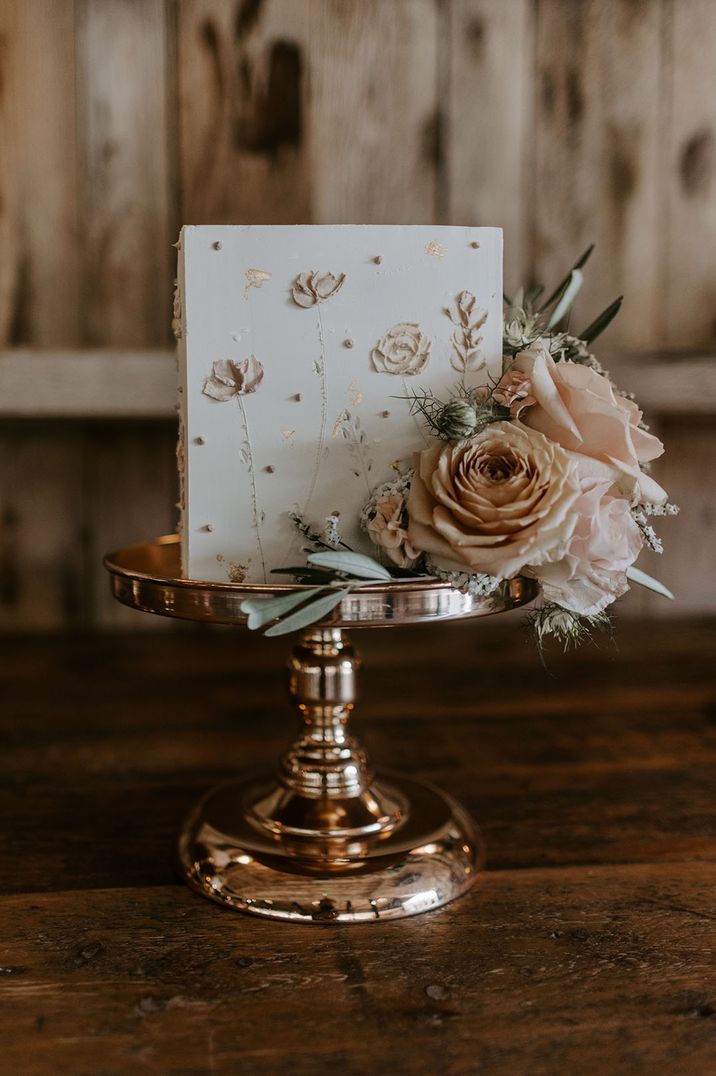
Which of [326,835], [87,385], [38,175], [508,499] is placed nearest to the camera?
[508,499]

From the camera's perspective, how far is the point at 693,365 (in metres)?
1.07

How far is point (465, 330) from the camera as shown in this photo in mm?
601

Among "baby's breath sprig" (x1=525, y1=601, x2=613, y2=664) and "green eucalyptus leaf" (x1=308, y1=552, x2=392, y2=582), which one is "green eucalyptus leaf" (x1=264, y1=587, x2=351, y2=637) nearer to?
"green eucalyptus leaf" (x1=308, y1=552, x2=392, y2=582)

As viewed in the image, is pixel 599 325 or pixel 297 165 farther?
pixel 297 165

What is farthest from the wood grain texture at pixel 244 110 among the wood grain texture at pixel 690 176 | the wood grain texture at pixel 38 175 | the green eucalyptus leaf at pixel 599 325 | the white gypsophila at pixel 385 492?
the white gypsophila at pixel 385 492

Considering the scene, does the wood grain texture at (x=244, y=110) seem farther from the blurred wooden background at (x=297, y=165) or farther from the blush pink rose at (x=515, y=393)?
the blush pink rose at (x=515, y=393)

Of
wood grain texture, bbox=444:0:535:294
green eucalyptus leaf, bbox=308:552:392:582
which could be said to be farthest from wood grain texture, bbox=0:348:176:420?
green eucalyptus leaf, bbox=308:552:392:582

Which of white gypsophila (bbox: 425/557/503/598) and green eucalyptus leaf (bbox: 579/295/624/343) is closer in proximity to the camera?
white gypsophila (bbox: 425/557/503/598)

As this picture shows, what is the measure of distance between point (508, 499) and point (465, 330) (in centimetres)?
13

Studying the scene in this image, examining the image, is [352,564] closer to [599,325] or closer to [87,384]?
[599,325]

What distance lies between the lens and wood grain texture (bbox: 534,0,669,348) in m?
1.17

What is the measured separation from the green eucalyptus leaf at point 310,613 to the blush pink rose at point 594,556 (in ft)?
0.39

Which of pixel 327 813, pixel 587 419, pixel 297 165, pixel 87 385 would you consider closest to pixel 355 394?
pixel 587 419

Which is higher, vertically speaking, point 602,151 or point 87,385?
point 602,151
